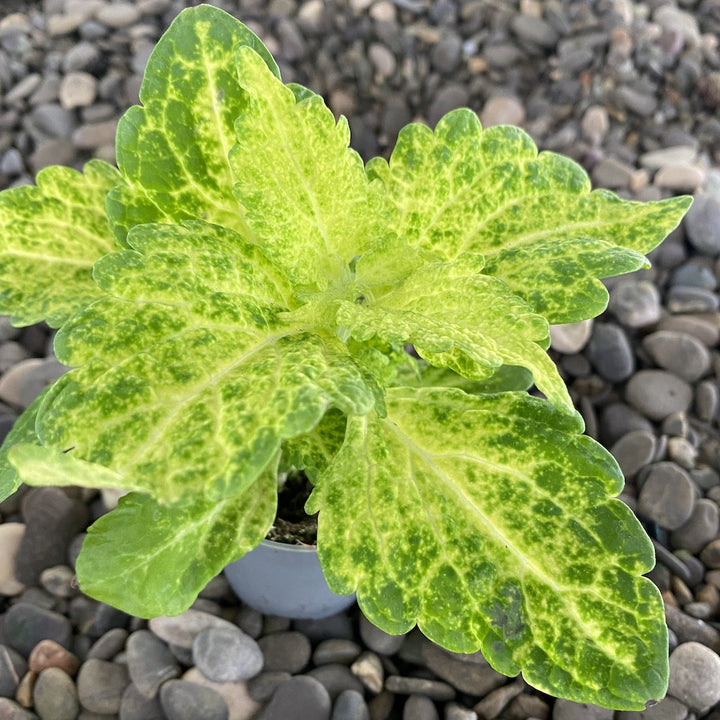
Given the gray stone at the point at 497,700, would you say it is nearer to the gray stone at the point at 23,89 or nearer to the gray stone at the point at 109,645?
the gray stone at the point at 109,645

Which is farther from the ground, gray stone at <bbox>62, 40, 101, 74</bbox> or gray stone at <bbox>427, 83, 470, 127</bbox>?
gray stone at <bbox>62, 40, 101, 74</bbox>

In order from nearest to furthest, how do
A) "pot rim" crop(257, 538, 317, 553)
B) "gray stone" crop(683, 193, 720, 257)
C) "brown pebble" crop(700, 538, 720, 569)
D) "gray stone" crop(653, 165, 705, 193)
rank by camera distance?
"pot rim" crop(257, 538, 317, 553) → "brown pebble" crop(700, 538, 720, 569) → "gray stone" crop(683, 193, 720, 257) → "gray stone" crop(653, 165, 705, 193)

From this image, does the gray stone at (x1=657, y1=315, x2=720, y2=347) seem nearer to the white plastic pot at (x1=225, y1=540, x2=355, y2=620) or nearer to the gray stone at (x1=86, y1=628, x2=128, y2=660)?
the white plastic pot at (x1=225, y1=540, x2=355, y2=620)

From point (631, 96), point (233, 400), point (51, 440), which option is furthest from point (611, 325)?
point (51, 440)

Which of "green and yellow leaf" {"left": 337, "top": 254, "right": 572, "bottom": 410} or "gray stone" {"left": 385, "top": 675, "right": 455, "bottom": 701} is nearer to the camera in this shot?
"green and yellow leaf" {"left": 337, "top": 254, "right": 572, "bottom": 410}

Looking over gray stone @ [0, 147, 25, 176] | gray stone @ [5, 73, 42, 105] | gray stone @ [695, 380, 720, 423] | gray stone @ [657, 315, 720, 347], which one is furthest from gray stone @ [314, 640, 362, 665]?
gray stone @ [5, 73, 42, 105]

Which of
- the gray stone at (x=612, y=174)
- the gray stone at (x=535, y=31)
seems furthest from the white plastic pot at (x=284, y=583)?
the gray stone at (x=535, y=31)
